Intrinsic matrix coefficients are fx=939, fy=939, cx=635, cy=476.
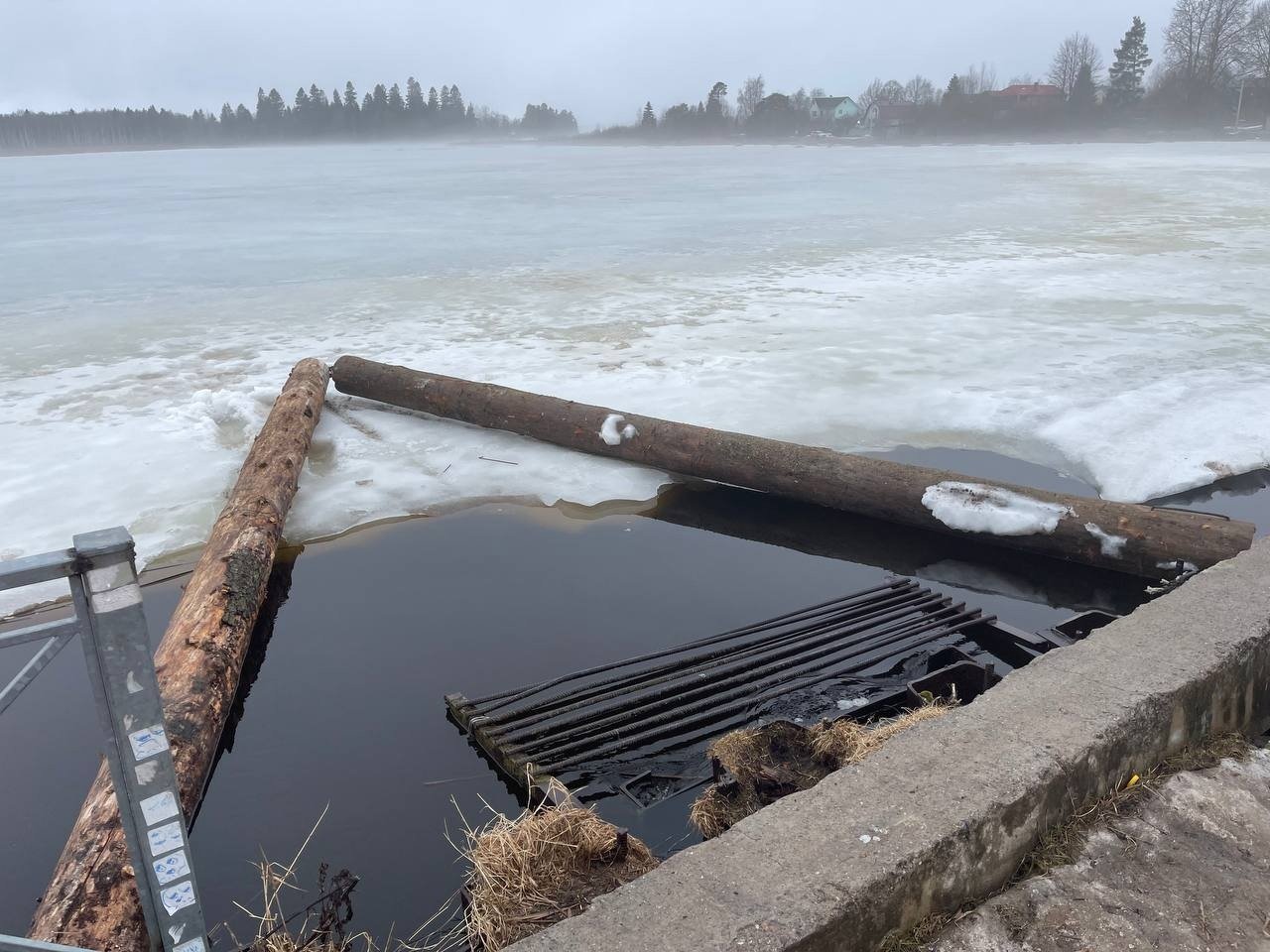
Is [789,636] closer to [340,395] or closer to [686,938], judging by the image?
[686,938]

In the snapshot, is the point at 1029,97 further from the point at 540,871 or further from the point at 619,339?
the point at 540,871

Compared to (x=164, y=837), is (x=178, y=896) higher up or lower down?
lower down

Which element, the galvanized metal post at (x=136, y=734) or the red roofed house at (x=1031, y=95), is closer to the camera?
the galvanized metal post at (x=136, y=734)

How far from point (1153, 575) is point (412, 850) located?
13.9ft

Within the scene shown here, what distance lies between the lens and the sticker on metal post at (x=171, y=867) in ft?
7.88

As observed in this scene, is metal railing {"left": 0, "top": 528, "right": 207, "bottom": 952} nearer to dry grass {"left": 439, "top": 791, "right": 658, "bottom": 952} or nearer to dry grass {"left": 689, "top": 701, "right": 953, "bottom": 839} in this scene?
dry grass {"left": 439, "top": 791, "right": 658, "bottom": 952}

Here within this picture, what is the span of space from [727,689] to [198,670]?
7.85ft

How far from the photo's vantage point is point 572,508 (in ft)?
22.0

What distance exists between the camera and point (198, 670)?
4.14 metres

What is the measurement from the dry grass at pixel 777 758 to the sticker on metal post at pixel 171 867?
5.98ft

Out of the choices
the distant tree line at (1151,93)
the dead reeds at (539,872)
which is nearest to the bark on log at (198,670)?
the dead reeds at (539,872)

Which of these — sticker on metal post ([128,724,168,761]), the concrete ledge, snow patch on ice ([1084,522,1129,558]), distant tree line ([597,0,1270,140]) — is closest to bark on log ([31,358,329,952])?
sticker on metal post ([128,724,168,761])

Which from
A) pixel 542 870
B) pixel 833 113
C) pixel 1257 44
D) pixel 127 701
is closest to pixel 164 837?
pixel 127 701

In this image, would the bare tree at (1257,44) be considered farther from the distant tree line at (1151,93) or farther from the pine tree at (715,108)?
the pine tree at (715,108)
